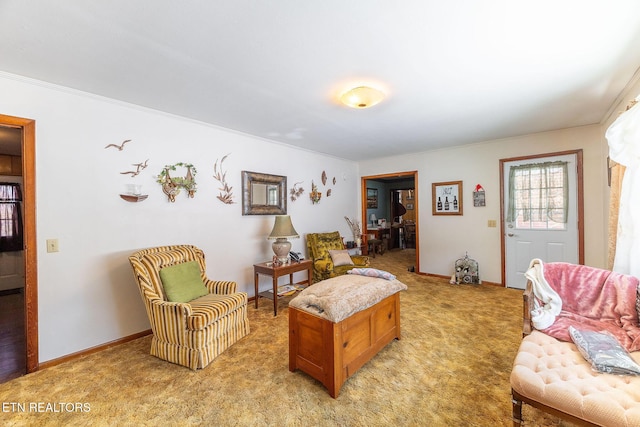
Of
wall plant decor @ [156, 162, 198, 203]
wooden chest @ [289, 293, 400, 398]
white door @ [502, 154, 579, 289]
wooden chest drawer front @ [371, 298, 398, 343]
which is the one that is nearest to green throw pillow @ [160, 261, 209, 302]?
wall plant decor @ [156, 162, 198, 203]

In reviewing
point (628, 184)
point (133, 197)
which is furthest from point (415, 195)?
point (133, 197)

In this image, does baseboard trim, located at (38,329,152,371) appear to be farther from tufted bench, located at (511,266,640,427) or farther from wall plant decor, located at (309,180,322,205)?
tufted bench, located at (511,266,640,427)

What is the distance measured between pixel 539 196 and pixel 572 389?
368cm

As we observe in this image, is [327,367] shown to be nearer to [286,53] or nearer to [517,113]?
[286,53]

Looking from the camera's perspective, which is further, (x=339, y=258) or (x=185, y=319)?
(x=339, y=258)

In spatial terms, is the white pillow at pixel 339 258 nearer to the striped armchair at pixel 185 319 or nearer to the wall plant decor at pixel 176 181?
the striped armchair at pixel 185 319

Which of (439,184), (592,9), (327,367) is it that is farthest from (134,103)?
(439,184)

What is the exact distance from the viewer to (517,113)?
3.12 metres

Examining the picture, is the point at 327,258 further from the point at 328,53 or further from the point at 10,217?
the point at 10,217

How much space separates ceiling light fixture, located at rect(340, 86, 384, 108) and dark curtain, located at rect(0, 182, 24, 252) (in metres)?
5.49

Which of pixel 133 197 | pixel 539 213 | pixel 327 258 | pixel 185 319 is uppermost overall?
pixel 133 197

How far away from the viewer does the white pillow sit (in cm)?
425

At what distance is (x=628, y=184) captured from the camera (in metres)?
2.06

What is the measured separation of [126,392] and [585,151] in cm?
586
